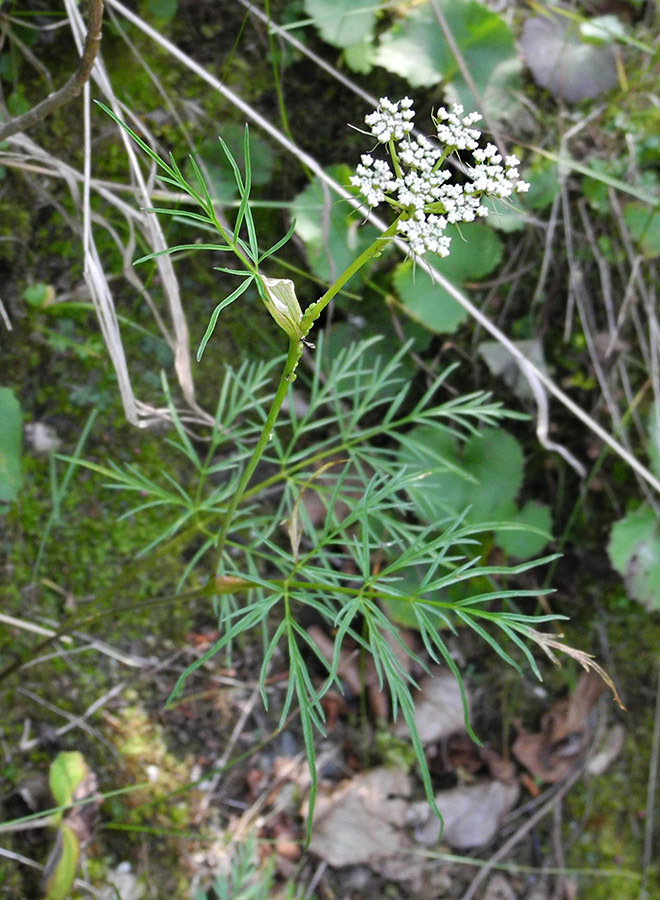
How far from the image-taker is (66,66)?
1.47 m

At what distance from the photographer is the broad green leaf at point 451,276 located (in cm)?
165

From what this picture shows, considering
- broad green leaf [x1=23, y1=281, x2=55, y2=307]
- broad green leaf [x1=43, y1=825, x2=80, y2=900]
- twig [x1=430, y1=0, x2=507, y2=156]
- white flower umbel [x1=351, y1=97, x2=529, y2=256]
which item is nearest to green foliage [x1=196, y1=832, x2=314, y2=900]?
broad green leaf [x1=43, y1=825, x2=80, y2=900]

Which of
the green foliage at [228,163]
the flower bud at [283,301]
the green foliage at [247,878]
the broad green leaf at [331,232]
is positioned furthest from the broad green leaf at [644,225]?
the green foliage at [247,878]

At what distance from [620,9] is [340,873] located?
2.36 metres

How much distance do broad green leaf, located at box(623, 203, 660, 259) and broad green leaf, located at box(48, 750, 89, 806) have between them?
5.65 ft

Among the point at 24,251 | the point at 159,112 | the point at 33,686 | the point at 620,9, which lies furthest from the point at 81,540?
the point at 620,9

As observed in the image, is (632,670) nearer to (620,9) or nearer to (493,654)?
(493,654)

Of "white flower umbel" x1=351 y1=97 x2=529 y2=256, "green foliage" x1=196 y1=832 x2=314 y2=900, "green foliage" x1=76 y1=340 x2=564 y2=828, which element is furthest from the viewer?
"green foliage" x1=196 y1=832 x2=314 y2=900

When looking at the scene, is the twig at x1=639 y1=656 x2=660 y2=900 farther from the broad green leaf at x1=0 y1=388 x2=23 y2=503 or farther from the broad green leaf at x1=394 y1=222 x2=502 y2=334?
the broad green leaf at x1=0 y1=388 x2=23 y2=503

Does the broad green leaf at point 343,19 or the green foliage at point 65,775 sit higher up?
the broad green leaf at point 343,19

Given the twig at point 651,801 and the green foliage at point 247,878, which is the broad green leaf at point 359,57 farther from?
the twig at point 651,801

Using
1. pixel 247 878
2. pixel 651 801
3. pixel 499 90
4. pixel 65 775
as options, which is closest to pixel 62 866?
pixel 65 775

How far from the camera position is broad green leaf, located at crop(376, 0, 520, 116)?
1.66 meters

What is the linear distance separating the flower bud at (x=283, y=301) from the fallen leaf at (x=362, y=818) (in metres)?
1.42
